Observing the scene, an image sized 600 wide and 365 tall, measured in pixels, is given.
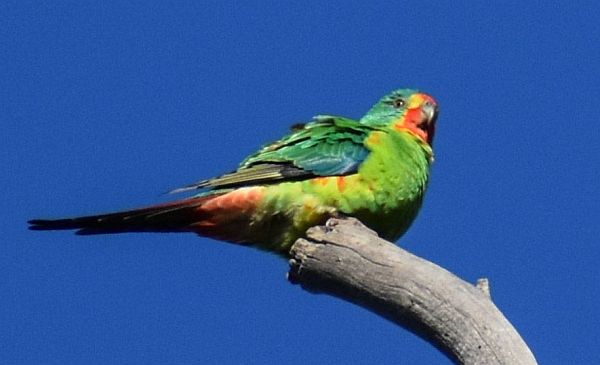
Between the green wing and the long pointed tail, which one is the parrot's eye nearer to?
the green wing

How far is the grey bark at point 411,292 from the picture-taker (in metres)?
4.31

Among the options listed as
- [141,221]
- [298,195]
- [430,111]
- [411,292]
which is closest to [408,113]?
[430,111]

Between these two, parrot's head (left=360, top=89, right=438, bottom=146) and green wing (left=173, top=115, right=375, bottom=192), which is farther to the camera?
parrot's head (left=360, top=89, right=438, bottom=146)

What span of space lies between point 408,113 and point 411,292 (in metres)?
→ 3.55

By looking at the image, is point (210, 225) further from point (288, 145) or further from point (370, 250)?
point (370, 250)

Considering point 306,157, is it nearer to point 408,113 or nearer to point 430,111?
point 408,113

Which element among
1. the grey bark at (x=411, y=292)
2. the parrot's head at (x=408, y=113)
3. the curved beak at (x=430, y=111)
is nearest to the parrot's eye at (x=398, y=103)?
the parrot's head at (x=408, y=113)

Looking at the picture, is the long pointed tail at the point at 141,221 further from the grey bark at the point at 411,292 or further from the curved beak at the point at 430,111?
the curved beak at the point at 430,111

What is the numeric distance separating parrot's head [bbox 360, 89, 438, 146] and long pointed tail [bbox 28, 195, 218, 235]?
6.29 feet

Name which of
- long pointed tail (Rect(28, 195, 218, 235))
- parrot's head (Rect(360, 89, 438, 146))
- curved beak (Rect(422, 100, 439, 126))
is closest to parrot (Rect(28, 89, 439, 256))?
long pointed tail (Rect(28, 195, 218, 235))

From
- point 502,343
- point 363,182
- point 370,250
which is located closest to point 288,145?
point 363,182

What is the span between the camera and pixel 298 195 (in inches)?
269

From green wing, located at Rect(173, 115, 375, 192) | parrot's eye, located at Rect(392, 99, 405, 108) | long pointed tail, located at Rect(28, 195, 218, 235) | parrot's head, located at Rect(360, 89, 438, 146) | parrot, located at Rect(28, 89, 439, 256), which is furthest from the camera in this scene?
parrot's eye, located at Rect(392, 99, 405, 108)

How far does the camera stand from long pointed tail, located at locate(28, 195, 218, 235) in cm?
627
